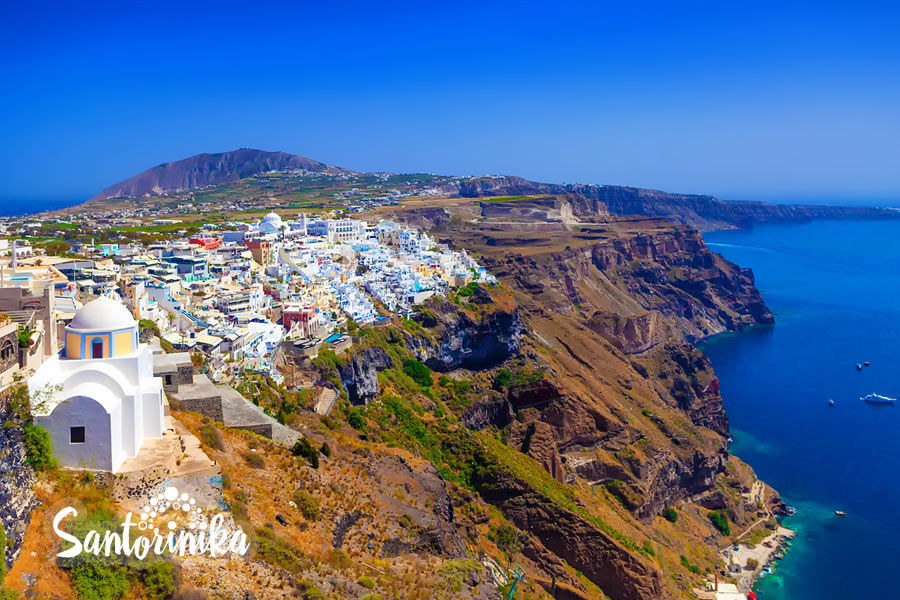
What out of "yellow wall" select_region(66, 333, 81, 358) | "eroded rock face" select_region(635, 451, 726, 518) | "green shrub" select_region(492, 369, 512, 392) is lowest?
"eroded rock face" select_region(635, 451, 726, 518)

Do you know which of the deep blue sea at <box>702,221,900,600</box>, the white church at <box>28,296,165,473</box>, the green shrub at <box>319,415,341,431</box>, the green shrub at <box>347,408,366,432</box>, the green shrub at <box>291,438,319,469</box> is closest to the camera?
the white church at <box>28,296,165,473</box>

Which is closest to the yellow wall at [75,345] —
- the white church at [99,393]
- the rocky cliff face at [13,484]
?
the white church at [99,393]

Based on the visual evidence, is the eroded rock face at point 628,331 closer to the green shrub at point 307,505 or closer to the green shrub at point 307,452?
the green shrub at point 307,452

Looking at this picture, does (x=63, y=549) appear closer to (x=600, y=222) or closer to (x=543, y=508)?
(x=543, y=508)

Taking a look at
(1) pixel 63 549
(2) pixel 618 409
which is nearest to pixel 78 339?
(1) pixel 63 549

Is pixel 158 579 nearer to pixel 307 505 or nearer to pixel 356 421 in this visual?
pixel 307 505

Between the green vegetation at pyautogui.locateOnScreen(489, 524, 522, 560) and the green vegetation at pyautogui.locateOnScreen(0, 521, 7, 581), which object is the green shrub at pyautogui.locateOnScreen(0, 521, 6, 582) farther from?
the green vegetation at pyautogui.locateOnScreen(489, 524, 522, 560)

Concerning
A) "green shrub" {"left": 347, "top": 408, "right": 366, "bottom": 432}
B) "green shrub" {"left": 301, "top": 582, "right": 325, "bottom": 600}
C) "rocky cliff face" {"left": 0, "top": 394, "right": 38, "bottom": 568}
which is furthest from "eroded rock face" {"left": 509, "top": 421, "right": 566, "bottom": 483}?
"rocky cliff face" {"left": 0, "top": 394, "right": 38, "bottom": 568}
